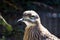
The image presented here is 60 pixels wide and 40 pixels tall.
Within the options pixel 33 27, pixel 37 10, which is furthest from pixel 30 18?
pixel 37 10

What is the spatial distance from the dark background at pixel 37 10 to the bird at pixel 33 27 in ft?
15.3

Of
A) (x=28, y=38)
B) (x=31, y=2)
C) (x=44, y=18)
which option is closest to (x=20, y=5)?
(x=31, y=2)

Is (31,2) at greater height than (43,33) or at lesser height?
greater

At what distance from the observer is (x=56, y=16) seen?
10977 mm

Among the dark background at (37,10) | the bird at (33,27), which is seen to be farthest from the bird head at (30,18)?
the dark background at (37,10)

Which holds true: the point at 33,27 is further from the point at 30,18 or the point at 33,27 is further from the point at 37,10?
the point at 37,10

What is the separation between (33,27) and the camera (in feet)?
15.3

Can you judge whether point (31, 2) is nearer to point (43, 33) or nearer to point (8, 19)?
point (8, 19)

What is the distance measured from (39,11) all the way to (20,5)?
920 mm

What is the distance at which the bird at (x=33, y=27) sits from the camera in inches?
179

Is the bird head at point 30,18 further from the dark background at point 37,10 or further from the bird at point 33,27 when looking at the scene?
the dark background at point 37,10

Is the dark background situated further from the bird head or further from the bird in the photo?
the bird head

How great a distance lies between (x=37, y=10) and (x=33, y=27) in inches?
234

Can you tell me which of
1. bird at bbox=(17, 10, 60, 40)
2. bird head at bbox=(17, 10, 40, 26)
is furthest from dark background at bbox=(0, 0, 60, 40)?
bird head at bbox=(17, 10, 40, 26)
